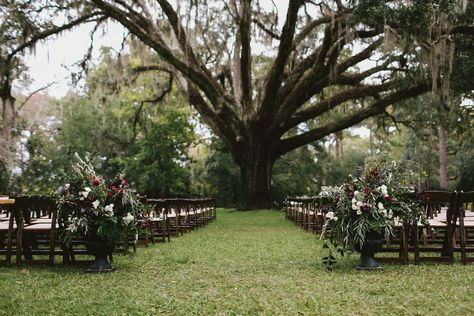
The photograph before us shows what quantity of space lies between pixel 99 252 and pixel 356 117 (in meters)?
15.7

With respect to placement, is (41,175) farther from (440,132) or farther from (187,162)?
(440,132)

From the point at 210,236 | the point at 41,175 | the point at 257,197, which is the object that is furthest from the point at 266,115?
the point at 41,175

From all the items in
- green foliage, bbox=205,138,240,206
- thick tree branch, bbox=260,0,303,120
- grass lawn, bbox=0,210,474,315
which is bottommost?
grass lawn, bbox=0,210,474,315

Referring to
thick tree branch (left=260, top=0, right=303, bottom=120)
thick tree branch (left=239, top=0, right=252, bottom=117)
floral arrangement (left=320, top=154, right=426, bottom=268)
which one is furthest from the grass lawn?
thick tree branch (left=239, top=0, right=252, bottom=117)

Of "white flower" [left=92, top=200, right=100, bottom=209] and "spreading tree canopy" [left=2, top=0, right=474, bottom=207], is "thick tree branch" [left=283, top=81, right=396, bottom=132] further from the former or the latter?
"white flower" [left=92, top=200, right=100, bottom=209]

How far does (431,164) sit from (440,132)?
5.79 meters

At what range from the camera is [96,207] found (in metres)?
5.56

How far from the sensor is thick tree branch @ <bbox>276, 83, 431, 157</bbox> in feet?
57.5

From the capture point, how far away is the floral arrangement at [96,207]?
5570 millimetres

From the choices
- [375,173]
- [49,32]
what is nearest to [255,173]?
[49,32]

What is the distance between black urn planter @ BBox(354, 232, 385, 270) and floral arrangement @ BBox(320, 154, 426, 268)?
0.04 m

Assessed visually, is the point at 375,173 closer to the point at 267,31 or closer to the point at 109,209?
the point at 109,209

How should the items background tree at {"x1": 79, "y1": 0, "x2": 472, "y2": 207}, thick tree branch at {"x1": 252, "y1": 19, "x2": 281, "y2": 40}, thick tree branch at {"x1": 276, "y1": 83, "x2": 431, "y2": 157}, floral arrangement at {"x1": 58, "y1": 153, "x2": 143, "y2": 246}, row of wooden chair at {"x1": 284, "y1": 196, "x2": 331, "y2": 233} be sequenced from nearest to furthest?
floral arrangement at {"x1": 58, "y1": 153, "x2": 143, "y2": 246}, row of wooden chair at {"x1": 284, "y1": 196, "x2": 331, "y2": 233}, background tree at {"x1": 79, "y1": 0, "x2": 472, "y2": 207}, thick tree branch at {"x1": 276, "y1": 83, "x2": 431, "y2": 157}, thick tree branch at {"x1": 252, "y1": 19, "x2": 281, "y2": 40}

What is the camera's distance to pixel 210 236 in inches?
405
